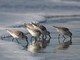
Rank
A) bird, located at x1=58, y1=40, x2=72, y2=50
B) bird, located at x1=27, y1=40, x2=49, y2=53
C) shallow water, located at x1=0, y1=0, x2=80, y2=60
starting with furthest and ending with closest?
bird, located at x1=58, y1=40, x2=72, y2=50 → bird, located at x1=27, y1=40, x2=49, y2=53 → shallow water, located at x1=0, y1=0, x2=80, y2=60

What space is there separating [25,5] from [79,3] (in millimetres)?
4277

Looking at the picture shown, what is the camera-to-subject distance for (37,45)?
14.6 m

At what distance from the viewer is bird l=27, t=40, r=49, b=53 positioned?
45.2 feet

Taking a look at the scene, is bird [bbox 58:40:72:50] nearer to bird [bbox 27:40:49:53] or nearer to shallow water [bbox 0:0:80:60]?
shallow water [bbox 0:0:80:60]

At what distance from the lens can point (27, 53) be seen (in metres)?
12.9

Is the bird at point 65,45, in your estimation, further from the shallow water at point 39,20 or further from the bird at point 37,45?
the bird at point 37,45

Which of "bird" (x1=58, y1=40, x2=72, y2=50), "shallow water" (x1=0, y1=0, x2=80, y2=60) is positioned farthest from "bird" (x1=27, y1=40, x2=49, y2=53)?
"bird" (x1=58, y1=40, x2=72, y2=50)

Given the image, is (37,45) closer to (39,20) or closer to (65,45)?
(65,45)

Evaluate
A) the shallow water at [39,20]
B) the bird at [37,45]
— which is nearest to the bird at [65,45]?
the shallow water at [39,20]

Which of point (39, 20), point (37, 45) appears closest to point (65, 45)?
point (37, 45)

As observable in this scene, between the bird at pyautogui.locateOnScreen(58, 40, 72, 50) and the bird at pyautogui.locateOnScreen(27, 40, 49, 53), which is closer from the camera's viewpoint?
the bird at pyautogui.locateOnScreen(27, 40, 49, 53)

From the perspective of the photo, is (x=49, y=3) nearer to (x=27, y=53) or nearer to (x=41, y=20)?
(x=41, y=20)

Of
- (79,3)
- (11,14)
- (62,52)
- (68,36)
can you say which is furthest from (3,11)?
(62,52)

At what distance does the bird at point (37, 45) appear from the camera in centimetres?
1378
